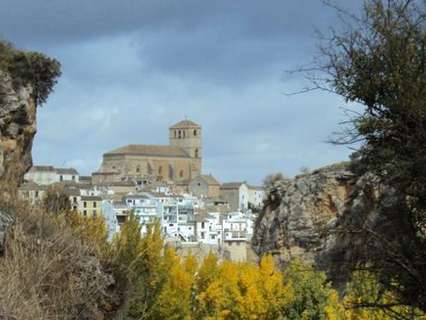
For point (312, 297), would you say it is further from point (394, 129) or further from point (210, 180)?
point (210, 180)

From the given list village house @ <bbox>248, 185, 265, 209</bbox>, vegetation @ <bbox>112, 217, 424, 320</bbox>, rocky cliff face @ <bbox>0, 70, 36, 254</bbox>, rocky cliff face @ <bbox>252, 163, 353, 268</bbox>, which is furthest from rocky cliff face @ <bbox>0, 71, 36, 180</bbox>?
village house @ <bbox>248, 185, 265, 209</bbox>

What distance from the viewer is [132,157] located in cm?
18925

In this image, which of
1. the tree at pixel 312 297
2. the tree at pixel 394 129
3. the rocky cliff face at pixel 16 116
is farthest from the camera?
the tree at pixel 312 297

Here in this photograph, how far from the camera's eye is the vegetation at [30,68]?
70.7 feet

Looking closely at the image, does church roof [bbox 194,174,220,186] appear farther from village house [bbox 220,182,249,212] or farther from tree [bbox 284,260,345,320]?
tree [bbox 284,260,345,320]

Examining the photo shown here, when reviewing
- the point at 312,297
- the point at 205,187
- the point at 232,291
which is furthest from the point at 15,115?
the point at 205,187

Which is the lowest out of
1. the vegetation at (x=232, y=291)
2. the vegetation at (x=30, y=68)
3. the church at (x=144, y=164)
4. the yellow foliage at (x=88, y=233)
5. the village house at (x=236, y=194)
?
the vegetation at (x=232, y=291)

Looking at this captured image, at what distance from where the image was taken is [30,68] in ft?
72.1

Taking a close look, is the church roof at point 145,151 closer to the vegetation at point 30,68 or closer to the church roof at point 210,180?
the church roof at point 210,180

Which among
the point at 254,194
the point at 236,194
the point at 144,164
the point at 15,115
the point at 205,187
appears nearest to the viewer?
the point at 15,115

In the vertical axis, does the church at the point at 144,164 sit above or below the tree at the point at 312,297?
above

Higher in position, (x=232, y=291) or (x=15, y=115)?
(x=15, y=115)

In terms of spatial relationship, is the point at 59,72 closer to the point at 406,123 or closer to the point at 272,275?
the point at 272,275

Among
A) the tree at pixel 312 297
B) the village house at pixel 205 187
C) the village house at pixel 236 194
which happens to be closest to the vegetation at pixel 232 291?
the tree at pixel 312 297
